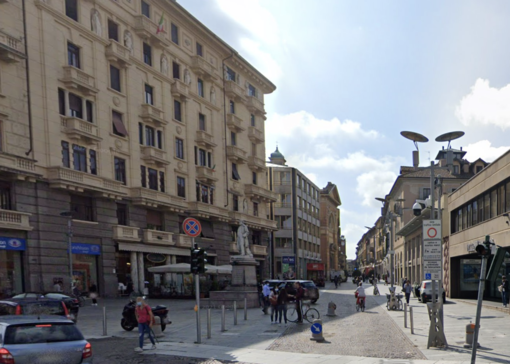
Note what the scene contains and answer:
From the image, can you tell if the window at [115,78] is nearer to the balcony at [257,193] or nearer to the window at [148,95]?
the window at [148,95]

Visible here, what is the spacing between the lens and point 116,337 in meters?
17.1

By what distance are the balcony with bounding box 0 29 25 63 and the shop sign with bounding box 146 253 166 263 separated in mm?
17687

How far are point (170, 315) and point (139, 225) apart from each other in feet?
48.8

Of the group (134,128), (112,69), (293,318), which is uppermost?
(112,69)

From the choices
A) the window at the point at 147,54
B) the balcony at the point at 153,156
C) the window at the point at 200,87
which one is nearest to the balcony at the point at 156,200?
the balcony at the point at 153,156

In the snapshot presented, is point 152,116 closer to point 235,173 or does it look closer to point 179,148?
point 179,148

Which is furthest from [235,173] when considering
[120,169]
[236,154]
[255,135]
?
[120,169]

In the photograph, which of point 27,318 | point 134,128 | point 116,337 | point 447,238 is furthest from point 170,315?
point 447,238

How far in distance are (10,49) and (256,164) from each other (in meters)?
33.9

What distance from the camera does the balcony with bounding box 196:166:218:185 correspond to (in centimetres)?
4712

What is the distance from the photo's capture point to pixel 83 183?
1264 inches

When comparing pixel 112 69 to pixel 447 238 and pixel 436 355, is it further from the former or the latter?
pixel 436 355

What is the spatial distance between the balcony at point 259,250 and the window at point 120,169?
74.6ft

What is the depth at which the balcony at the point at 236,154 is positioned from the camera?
53.1m
